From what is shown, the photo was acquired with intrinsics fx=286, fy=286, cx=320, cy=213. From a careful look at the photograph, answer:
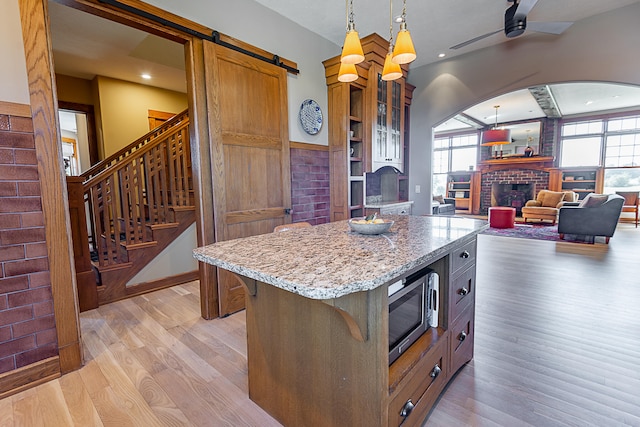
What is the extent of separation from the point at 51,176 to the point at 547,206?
956 centimetres

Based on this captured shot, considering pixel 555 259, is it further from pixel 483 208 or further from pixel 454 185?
pixel 454 185

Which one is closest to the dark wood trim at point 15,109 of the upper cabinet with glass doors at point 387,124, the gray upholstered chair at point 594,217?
the upper cabinet with glass doors at point 387,124

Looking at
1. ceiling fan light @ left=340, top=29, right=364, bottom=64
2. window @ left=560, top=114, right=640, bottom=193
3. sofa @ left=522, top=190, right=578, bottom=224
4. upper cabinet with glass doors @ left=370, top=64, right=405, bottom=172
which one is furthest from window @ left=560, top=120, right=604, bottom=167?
ceiling fan light @ left=340, top=29, right=364, bottom=64

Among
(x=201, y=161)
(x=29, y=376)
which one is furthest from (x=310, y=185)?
(x=29, y=376)

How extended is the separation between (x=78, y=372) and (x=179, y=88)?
4.62m

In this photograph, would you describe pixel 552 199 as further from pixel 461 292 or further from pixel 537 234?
pixel 461 292

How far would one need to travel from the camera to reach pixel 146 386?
170cm

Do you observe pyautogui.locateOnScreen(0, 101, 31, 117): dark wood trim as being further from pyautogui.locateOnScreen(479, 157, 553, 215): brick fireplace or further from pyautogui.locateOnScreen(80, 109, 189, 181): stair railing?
pyautogui.locateOnScreen(479, 157, 553, 215): brick fireplace

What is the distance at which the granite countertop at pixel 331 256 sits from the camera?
0.83 metres

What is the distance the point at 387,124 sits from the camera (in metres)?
3.98

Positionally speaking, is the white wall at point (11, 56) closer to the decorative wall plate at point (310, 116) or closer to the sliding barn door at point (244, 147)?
the sliding barn door at point (244, 147)

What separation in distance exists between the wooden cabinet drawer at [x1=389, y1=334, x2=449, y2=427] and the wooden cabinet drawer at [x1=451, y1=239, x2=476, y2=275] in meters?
0.37

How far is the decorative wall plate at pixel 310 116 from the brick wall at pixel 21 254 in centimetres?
226

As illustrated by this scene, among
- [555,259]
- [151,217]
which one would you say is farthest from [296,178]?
[555,259]
